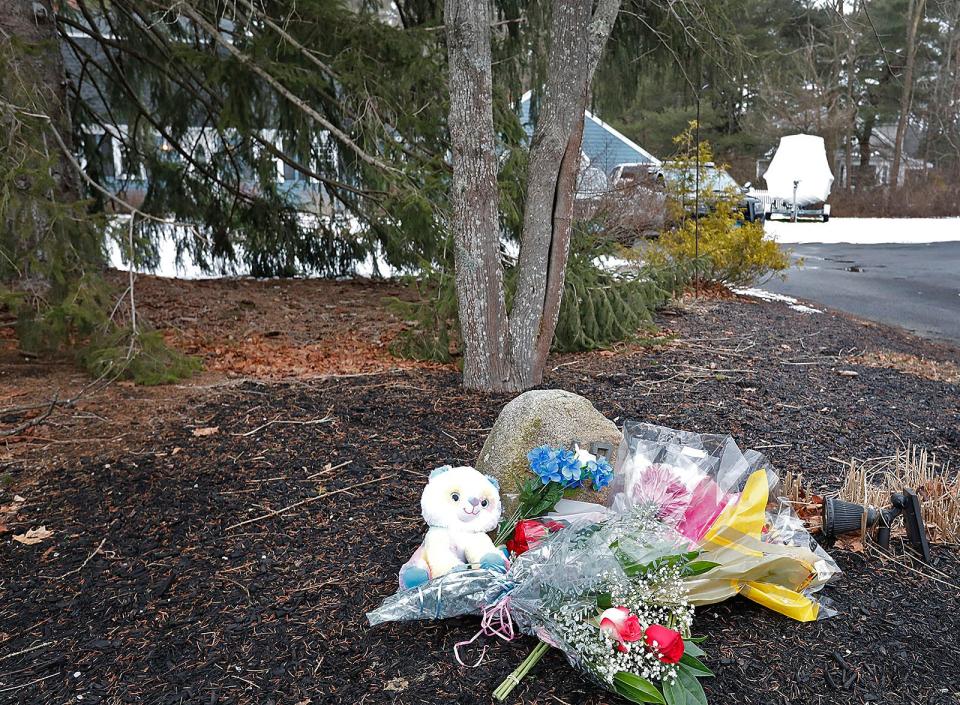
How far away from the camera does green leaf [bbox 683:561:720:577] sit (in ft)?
7.70

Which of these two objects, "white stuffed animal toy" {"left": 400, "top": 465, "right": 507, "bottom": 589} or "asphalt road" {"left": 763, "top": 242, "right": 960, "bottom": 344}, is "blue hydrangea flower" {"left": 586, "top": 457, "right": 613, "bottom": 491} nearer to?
"white stuffed animal toy" {"left": 400, "top": 465, "right": 507, "bottom": 589}

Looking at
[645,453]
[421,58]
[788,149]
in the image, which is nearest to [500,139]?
[421,58]

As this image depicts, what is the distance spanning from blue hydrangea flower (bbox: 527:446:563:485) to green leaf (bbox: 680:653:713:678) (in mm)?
689

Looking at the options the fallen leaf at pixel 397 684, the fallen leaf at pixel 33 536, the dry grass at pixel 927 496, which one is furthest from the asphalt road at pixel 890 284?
the fallen leaf at pixel 33 536

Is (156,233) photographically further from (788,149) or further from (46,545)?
(788,149)

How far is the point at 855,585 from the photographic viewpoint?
2.64 metres

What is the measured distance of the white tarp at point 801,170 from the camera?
24609 mm

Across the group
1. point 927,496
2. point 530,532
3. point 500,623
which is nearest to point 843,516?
point 927,496

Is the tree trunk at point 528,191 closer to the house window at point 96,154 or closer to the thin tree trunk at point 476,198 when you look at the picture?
the thin tree trunk at point 476,198

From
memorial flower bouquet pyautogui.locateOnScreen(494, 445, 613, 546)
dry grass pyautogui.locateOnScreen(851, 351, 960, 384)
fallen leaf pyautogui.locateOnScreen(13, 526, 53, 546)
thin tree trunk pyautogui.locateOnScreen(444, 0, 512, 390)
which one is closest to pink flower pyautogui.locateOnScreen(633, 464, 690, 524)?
memorial flower bouquet pyautogui.locateOnScreen(494, 445, 613, 546)

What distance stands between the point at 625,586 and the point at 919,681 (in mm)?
853

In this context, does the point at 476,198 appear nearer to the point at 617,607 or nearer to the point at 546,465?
the point at 546,465

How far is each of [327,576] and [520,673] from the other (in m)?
0.86

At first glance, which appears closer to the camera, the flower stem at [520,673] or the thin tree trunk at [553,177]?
the flower stem at [520,673]
